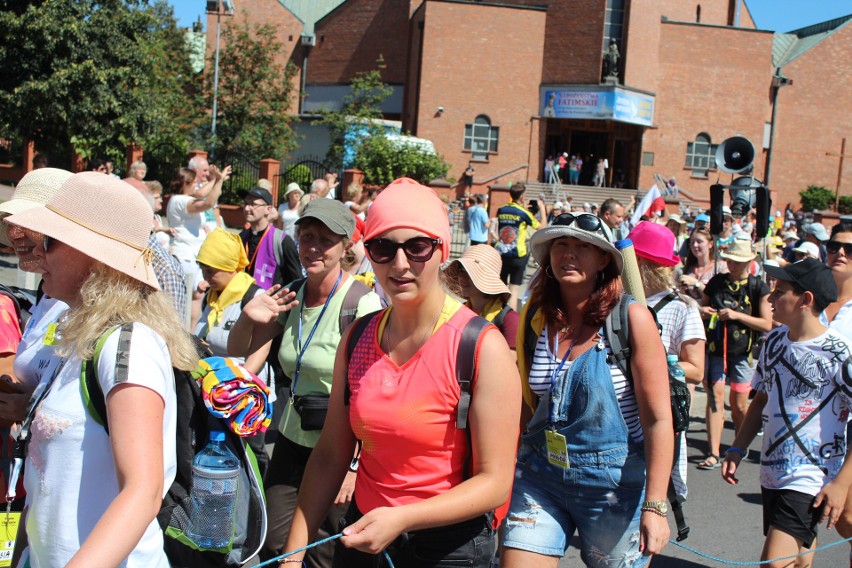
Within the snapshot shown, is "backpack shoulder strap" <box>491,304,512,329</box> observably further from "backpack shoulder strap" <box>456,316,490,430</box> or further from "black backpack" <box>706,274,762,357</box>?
"black backpack" <box>706,274,762,357</box>

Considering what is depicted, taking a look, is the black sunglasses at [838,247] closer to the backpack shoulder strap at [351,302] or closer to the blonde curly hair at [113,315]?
the backpack shoulder strap at [351,302]

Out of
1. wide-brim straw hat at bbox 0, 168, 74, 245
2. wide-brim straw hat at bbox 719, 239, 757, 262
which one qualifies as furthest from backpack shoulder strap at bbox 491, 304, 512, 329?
wide-brim straw hat at bbox 719, 239, 757, 262

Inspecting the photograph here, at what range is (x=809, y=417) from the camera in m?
4.14

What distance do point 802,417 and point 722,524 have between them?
2.22 metres

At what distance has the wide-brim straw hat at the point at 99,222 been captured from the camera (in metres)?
2.23

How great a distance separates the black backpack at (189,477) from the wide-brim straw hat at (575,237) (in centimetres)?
146

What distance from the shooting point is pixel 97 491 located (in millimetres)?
2141

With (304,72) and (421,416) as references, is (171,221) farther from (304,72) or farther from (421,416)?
(304,72)

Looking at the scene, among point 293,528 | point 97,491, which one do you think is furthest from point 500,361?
point 97,491

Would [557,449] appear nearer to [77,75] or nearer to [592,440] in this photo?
[592,440]

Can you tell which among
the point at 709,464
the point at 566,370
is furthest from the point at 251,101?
the point at 566,370

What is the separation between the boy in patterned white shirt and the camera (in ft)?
13.2

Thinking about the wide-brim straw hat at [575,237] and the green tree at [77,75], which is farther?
the green tree at [77,75]

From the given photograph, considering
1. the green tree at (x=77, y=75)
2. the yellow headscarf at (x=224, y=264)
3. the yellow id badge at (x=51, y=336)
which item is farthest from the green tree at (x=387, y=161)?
the yellow id badge at (x=51, y=336)
